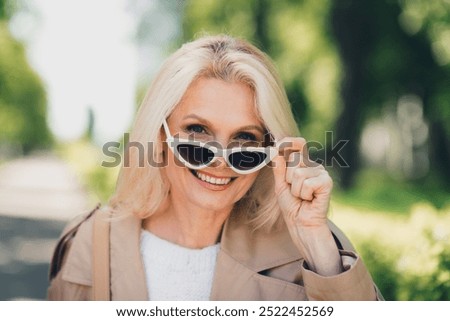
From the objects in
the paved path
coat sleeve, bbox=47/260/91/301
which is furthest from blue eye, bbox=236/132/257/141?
the paved path

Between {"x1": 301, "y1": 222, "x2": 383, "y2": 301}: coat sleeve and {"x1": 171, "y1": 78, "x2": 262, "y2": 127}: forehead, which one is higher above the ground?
{"x1": 171, "y1": 78, "x2": 262, "y2": 127}: forehead

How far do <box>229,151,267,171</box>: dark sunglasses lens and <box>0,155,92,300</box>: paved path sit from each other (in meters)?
4.08

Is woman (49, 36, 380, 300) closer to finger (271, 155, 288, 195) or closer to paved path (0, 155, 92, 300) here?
finger (271, 155, 288, 195)

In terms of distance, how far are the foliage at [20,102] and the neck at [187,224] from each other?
1247cm

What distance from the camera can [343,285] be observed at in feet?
7.13

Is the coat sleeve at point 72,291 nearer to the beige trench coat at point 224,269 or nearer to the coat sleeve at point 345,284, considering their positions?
the beige trench coat at point 224,269

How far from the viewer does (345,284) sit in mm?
2170

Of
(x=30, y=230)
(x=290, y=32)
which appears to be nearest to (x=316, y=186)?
(x=30, y=230)

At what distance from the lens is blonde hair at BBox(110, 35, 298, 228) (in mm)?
2426

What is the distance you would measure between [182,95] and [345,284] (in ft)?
3.21

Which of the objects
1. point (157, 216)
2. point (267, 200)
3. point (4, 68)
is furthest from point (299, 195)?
point (4, 68)
